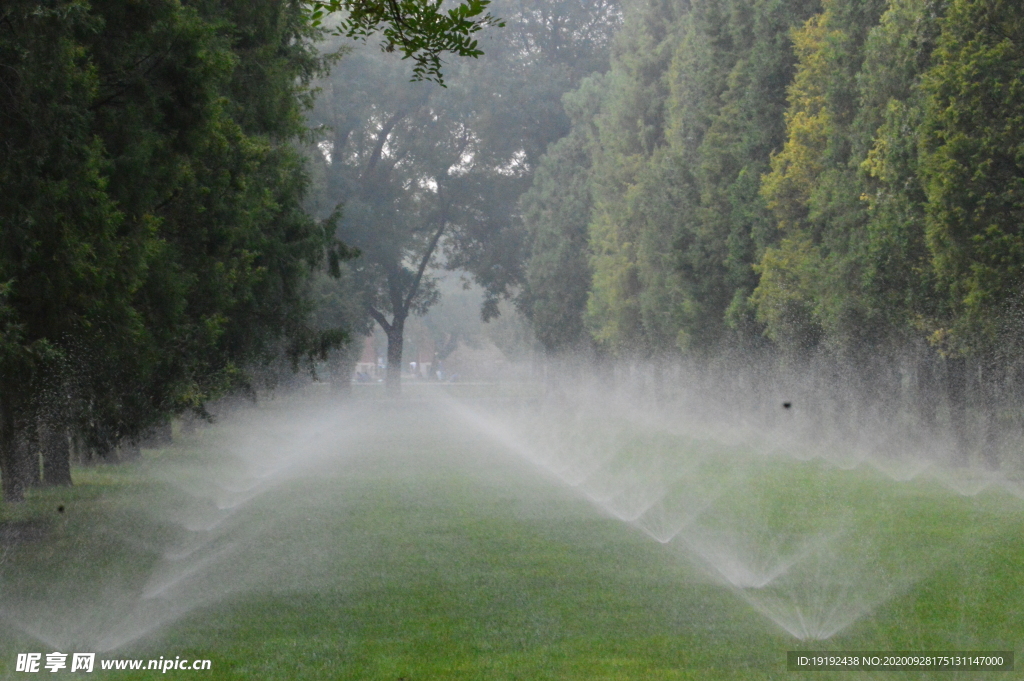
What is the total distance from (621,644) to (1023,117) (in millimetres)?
15695

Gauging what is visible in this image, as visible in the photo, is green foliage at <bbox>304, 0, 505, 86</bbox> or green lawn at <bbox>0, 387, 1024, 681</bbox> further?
green lawn at <bbox>0, 387, 1024, 681</bbox>

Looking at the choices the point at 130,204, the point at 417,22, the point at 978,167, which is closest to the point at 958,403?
the point at 978,167

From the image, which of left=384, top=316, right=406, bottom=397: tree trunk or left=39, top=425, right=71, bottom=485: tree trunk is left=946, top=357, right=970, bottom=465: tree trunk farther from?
left=384, top=316, right=406, bottom=397: tree trunk

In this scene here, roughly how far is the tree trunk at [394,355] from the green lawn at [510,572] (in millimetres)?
49103

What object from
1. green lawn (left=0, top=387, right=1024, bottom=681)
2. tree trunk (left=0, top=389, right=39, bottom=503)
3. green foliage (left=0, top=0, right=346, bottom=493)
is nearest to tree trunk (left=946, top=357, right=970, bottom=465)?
green lawn (left=0, top=387, right=1024, bottom=681)

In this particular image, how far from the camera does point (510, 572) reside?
44.7ft

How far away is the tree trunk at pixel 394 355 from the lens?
76.3m

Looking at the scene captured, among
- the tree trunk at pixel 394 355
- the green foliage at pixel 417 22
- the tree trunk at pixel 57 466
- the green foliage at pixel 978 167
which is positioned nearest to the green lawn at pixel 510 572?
the tree trunk at pixel 57 466

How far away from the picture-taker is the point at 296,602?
471 inches

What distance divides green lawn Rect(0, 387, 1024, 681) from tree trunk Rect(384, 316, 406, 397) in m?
49.1

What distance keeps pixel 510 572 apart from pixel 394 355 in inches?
2569

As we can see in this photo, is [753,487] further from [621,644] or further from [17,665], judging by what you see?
[17,665]

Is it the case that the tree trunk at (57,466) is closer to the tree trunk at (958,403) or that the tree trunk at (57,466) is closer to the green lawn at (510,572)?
the green lawn at (510,572)

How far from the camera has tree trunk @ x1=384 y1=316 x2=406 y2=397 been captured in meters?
76.3
